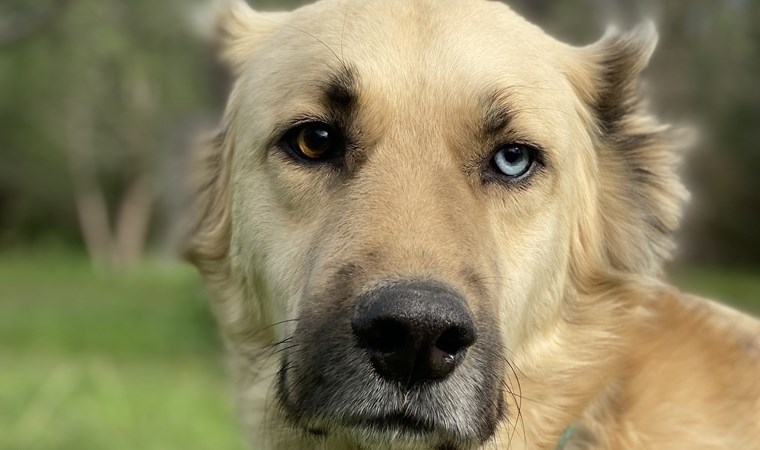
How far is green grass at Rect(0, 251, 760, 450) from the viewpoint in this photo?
19.7 ft

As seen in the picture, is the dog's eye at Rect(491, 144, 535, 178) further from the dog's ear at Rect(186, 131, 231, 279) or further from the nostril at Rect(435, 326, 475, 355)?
the dog's ear at Rect(186, 131, 231, 279)

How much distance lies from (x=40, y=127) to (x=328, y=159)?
91.1 feet

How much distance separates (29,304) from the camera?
16.9 meters

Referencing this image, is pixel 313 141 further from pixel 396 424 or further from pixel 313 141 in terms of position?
pixel 396 424

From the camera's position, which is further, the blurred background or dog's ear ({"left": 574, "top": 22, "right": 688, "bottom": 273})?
the blurred background

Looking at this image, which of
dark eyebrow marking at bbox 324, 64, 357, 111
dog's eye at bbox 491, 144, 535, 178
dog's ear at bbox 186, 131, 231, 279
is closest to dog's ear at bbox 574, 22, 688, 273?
dog's eye at bbox 491, 144, 535, 178

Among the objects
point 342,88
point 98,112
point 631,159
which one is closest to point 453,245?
point 342,88

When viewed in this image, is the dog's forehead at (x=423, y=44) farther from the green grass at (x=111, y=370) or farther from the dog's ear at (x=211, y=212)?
the green grass at (x=111, y=370)

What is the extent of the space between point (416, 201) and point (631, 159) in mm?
1178

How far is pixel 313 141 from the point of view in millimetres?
2846

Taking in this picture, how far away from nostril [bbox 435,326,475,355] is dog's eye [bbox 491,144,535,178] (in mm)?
719

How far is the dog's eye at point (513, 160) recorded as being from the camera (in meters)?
2.80

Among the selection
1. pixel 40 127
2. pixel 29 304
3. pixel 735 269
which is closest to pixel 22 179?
pixel 40 127

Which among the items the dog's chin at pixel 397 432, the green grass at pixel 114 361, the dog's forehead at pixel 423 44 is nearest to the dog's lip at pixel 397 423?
the dog's chin at pixel 397 432
